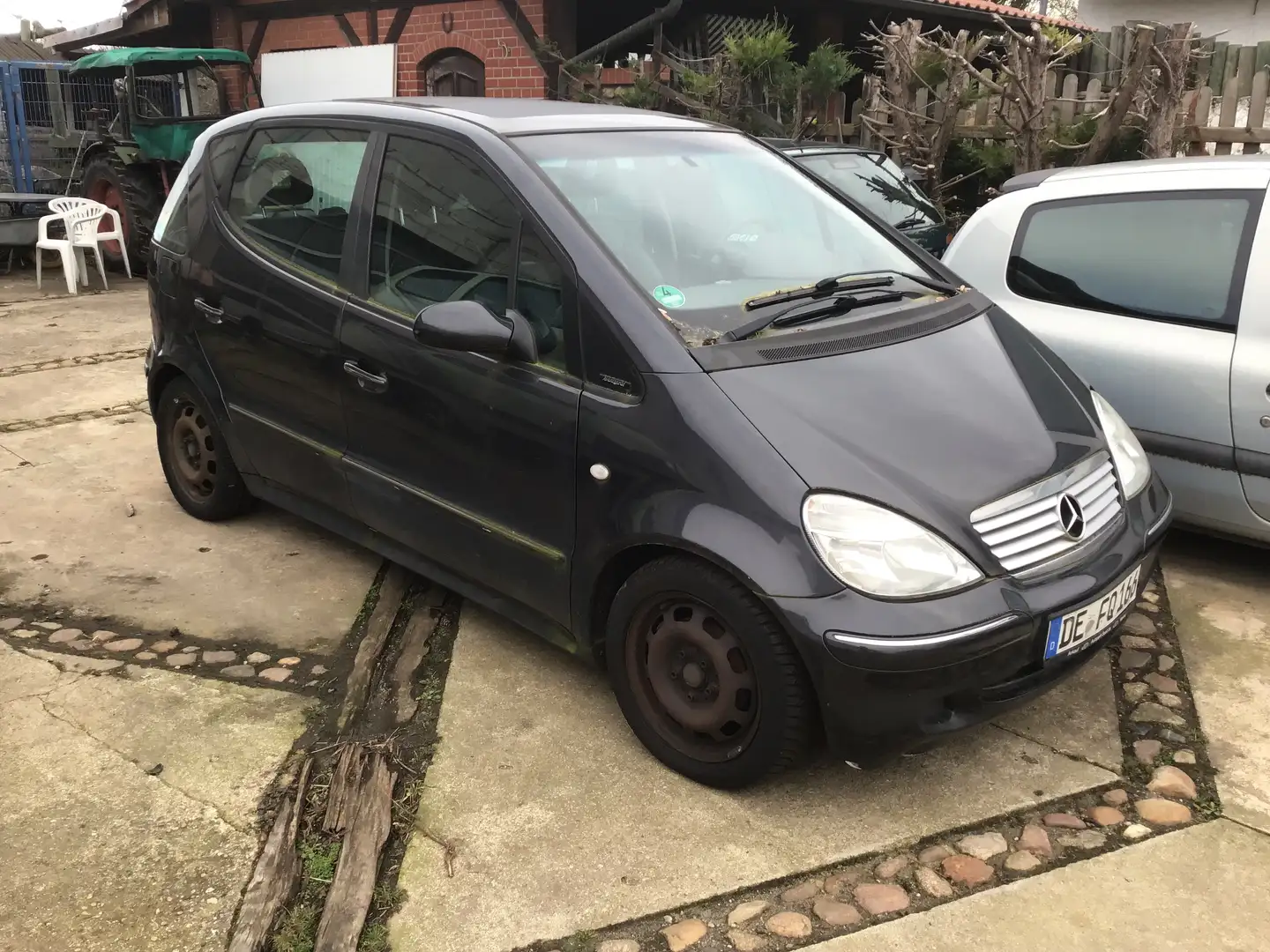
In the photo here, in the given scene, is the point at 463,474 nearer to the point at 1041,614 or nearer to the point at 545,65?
the point at 1041,614

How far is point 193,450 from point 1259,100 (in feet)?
22.1

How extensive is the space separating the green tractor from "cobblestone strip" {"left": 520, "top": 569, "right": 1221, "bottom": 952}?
10.8 metres

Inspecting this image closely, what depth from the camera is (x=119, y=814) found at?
8.91 feet

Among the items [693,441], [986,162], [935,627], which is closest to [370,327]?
[693,441]

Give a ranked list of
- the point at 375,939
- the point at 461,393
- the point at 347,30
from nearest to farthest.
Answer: the point at 375,939
the point at 461,393
the point at 347,30

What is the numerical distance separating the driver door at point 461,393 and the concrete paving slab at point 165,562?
20.9 inches

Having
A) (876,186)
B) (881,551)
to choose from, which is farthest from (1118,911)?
(876,186)

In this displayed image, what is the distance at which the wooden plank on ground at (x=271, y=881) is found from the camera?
7.59 feet

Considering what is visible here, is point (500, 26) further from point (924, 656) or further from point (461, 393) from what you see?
point (924, 656)

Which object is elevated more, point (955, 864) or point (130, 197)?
point (130, 197)

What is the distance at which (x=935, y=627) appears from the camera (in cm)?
239

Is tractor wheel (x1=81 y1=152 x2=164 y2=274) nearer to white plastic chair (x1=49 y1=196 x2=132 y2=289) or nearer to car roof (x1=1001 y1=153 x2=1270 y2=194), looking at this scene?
white plastic chair (x1=49 y1=196 x2=132 y2=289)

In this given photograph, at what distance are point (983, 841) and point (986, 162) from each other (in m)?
6.30

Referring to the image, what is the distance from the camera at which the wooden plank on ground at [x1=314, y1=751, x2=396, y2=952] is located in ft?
7.57
